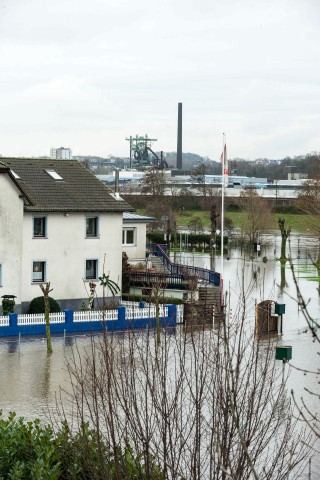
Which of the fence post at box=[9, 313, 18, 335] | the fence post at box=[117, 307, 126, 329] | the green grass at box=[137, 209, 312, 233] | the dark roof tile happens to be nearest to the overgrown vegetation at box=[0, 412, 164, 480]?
the fence post at box=[9, 313, 18, 335]

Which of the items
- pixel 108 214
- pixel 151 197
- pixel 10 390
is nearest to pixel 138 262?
pixel 108 214

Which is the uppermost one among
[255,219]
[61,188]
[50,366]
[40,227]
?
[61,188]

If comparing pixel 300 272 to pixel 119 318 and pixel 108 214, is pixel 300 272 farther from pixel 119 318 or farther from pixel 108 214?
pixel 119 318

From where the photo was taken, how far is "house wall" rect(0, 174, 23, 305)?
43344 mm

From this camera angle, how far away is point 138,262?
55.1 meters

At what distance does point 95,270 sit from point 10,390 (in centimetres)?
1714

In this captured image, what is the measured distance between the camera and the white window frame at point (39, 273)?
4500 cm

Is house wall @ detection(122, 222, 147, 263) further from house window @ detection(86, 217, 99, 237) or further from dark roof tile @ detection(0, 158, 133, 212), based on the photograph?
house window @ detection(86, 217, 99, 237)

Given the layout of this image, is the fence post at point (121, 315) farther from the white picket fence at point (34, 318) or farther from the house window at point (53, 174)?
the house window at point (53, 174)

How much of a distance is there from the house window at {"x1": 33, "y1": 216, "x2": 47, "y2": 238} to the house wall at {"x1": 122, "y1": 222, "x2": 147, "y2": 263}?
10255 millimetres

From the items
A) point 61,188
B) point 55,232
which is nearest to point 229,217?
point 61,188

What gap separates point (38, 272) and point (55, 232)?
1811 millimetres

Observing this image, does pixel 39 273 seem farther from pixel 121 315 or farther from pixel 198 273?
pixel 198 273

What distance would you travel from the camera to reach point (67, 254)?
4606 cm
